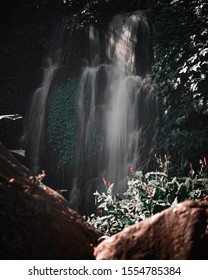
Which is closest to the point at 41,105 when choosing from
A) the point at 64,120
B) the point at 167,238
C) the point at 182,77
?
the point at 64,120

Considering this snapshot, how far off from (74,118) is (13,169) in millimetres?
6812

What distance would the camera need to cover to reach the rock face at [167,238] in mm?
2264

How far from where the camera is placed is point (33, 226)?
2.34 m

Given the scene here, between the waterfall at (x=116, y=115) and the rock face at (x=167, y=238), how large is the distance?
5215 mm

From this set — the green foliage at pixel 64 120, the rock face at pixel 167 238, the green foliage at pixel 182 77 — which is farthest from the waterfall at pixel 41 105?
the rock face at pixel 167 238

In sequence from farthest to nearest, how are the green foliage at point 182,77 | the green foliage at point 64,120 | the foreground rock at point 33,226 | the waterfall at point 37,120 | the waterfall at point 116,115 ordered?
the waterfall at point 37,120 < the green foliage at point 64,120 < the waterfall at point 116,115 < the green foliage at point 182,77 < the foreground rock at point 33,226

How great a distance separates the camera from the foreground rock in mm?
2232

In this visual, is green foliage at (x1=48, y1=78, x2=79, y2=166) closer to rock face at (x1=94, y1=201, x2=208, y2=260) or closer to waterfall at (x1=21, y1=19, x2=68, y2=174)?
waterfall at (x1=21, y1=19, x2=68, y2=174)

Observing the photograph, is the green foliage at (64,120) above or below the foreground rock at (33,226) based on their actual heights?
above

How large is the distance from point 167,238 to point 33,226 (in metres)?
0.99

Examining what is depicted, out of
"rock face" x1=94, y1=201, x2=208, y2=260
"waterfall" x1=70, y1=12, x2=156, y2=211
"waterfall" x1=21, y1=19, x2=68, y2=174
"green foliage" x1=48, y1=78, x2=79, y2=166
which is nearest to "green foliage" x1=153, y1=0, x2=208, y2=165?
"waterfall" x1=70, y1=12, x2=156, y2=211

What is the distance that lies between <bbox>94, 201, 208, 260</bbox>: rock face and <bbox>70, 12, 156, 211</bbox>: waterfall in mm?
5215

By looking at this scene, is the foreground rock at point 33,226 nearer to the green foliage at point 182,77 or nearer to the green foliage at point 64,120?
the green foliage at point 182,77

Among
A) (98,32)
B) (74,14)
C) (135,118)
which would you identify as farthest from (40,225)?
(74,14)
